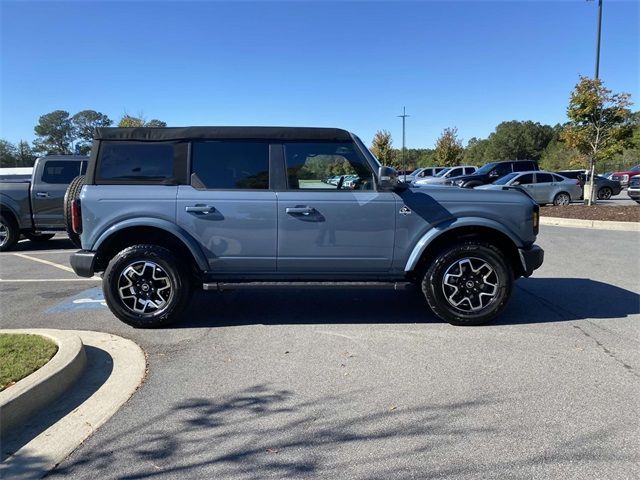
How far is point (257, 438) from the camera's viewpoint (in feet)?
10.1

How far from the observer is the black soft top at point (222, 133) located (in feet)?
17.0

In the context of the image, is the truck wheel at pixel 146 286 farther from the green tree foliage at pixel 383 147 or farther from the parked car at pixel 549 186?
the green tree foliage at pixel 383 147

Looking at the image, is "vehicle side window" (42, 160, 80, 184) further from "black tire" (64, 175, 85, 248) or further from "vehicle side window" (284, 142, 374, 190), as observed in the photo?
"vehicle side window" (284, 142, 374, 190)

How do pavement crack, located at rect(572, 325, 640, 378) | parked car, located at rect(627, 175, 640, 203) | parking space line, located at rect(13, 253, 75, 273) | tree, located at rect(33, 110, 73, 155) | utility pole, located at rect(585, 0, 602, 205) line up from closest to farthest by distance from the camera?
pavement crack, located at rect(572, 325, 640, 378) → parking space line, located at rect(13, 253, 75, 273) → utility pole, located at rect(585, 0, 602, 205) → parked car, located at rect(627, 175, 640, 203) → tree, located at rect(33, 110, 73, 155)

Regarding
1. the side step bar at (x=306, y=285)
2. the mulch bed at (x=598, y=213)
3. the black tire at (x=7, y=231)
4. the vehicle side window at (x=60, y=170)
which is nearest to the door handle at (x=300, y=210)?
the side step bar at (x=306, y=285)

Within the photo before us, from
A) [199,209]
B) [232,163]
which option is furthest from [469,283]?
[199,209]

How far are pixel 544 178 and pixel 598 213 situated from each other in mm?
4917

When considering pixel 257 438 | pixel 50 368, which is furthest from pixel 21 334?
pixel 257 438

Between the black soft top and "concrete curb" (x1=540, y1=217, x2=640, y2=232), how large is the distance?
11.3 meters

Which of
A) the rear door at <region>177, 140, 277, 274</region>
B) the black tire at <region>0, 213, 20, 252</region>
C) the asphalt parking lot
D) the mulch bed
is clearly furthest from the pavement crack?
the black tire at <region>0, 213, 20, 252</region>

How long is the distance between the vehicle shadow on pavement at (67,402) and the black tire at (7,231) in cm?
803

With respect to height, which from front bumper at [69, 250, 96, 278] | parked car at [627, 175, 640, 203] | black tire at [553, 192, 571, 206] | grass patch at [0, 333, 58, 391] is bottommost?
grass patch at [0, 333, 58, 391]

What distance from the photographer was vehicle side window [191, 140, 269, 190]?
5.19m

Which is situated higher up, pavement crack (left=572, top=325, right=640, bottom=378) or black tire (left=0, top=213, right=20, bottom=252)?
black tire (left=0, top=213, right=20, bottom=252)
